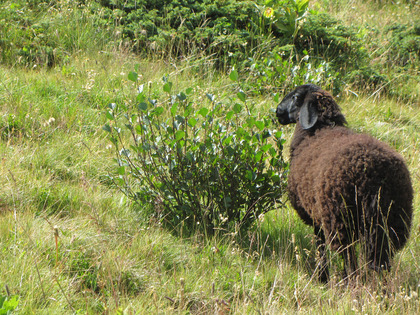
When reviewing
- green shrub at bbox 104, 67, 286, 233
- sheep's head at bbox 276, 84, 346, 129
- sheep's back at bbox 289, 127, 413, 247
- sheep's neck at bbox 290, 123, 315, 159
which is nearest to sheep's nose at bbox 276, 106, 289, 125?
sheep's head at bbox 276, 84, 346, 129

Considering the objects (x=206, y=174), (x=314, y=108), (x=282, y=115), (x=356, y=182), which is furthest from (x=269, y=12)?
(x=356, y=182)

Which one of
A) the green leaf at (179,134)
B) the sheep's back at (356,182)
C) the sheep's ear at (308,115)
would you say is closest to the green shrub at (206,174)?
the green leaf at (179,134)

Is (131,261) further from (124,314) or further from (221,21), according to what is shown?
(221,21)

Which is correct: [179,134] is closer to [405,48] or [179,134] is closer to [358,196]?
[358,196]

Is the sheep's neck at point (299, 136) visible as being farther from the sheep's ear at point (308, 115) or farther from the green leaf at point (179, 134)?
the green leaf at point (179, 134)

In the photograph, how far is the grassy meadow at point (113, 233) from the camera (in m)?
3.26

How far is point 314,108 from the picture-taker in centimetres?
450

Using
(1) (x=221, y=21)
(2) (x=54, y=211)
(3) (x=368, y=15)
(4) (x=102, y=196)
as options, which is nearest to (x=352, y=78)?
(1) (x=221, y=21)

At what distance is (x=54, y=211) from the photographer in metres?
4.36

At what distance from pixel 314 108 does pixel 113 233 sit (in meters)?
2.01

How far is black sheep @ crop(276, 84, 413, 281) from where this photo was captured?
3.52m

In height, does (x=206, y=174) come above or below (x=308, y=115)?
below

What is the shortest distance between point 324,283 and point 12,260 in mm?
2351

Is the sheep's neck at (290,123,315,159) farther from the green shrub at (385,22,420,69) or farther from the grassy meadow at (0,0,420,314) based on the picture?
the green shrub at (385,22,420,69)
